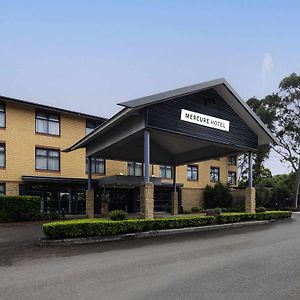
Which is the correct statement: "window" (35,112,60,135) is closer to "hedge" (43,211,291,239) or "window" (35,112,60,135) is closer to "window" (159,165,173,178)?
"window" (159,165,173,178)

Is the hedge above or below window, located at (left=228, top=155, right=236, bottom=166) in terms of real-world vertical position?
below

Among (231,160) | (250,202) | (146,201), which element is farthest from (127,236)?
(231,160)

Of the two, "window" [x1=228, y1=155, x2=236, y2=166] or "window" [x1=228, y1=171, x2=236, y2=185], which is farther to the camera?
"window" [x1=228, y1=171, x2=236, y2=185]

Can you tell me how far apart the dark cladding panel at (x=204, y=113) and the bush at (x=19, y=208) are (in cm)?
1088

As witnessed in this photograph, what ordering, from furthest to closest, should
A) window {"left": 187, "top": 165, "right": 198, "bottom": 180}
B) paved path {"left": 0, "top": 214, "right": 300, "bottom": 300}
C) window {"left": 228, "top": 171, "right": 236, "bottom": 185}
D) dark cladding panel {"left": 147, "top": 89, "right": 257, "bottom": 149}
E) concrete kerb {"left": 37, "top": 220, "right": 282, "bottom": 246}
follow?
window {"left": 228, "top": 171, "right": 236, "bottom": 185}, window {"left": 187, "top": 165, "right": 198, "bottom": 180}, dark cladding panel {"left": 147, "top": 89, "right": 257, "bottom": 149}, concrete kerb {"left": 37, "top": 220, "right": 282, "bottom": 246}, paved path {"left": 0, "top": 214, "right": 300, "bottom": 300}

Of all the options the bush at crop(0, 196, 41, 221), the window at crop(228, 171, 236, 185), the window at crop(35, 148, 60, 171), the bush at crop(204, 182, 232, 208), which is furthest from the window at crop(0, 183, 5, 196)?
the window at crop(228, 171, 236, 185)

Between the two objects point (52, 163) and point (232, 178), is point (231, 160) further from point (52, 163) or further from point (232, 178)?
point (52, 163)

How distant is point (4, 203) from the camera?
82.2 ft

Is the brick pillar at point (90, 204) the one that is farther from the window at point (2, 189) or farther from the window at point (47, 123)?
the window at point (47, 123)

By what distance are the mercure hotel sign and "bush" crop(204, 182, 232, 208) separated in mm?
19720

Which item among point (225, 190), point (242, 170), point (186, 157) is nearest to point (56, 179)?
point (186, 157)

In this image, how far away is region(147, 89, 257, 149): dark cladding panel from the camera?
20.3 meters

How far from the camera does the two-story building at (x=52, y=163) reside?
28.8 m

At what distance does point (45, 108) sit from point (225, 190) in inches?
853
